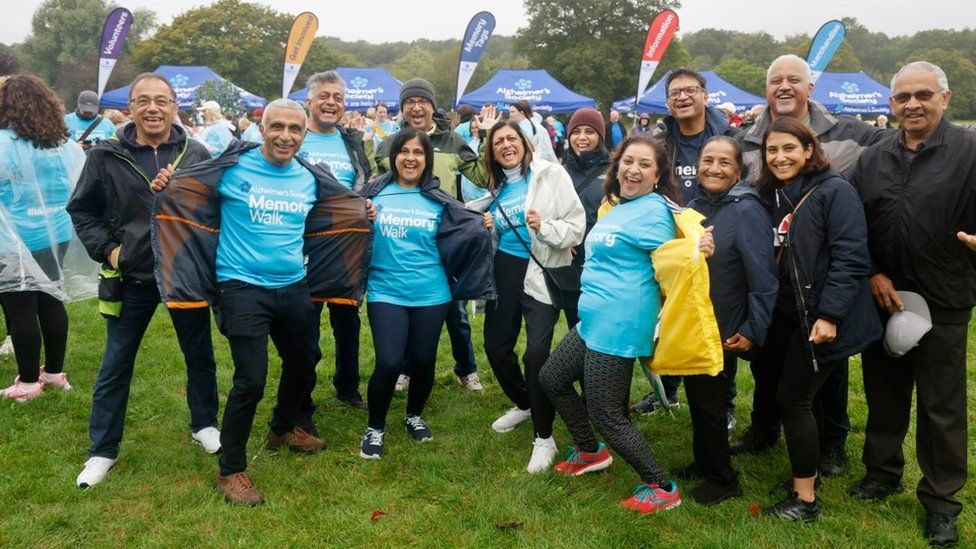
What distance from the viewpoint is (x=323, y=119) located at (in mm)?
4977

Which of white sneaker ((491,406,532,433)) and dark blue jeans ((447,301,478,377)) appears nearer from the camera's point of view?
white sneaker ((491,406,532,433))

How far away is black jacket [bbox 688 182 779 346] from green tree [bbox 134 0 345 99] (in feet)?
196

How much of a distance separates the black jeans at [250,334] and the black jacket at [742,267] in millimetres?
2284

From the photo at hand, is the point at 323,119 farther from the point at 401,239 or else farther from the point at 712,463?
the point at 712,463

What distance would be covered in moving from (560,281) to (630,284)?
0.84 meters

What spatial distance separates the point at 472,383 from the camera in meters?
5.77

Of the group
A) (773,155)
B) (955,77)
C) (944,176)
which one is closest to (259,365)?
(773,155)

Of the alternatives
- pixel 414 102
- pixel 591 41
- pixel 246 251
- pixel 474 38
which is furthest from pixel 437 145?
pixel 591 41

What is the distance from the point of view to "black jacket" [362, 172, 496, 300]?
438cm

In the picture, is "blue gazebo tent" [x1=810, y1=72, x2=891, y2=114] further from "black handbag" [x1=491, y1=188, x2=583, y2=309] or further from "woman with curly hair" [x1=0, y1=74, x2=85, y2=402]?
"woman with curly hair" [x1=0, y1=74, x2=85, y2=402]

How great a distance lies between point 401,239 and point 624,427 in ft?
5.82

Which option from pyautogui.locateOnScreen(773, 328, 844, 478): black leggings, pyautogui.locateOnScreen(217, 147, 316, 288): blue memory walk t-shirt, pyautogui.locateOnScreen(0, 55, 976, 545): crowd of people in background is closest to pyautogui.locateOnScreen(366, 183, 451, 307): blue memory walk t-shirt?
pyautogui.locateOnScreen(0, 55, 976, 545): crowd of people in background

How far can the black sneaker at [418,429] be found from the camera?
15.5 feet

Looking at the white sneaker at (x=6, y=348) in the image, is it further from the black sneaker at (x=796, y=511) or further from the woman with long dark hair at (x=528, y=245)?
the black sneaker at (x=796, y=511)
